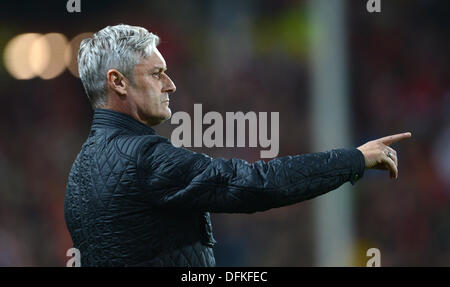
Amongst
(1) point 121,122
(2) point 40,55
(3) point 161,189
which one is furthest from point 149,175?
(2) point 40,55

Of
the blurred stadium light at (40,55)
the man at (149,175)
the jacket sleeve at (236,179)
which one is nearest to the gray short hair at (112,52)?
the man at (149,175)

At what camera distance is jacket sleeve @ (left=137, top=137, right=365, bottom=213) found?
5.84 ft

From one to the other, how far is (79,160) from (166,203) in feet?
1.14

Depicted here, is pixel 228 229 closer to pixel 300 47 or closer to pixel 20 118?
pixel 300 47

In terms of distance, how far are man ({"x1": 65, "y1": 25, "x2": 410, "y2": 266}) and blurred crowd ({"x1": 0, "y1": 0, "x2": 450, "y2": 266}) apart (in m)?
2.83

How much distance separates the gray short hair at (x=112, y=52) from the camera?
196 centimetres

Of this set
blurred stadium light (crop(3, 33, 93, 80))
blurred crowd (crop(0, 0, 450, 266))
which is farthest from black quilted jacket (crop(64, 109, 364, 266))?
blurred stadium light (crop(3, 33, 93, 80))

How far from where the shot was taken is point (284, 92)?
5.48 m

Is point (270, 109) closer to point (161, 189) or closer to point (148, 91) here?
point (148, 91)

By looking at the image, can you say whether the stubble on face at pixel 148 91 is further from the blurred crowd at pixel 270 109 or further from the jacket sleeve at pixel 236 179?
the blurred crowd at pixel 270 109

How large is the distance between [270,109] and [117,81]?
3.39 m

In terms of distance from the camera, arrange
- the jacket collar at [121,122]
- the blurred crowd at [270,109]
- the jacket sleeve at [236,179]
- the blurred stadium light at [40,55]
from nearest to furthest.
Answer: the jacket sleeve at [236,179] < the jacket collar at [121,122] < the blurred crowd at [270,109] < the blurred stadium light at [40,55]

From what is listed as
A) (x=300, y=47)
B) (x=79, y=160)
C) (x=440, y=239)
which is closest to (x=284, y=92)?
(x=300, y=47)

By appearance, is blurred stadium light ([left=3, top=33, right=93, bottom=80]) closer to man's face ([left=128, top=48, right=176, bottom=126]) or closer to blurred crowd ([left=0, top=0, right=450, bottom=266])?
blurred crowd ([left=0, top=0, right=450, bottom=266])
